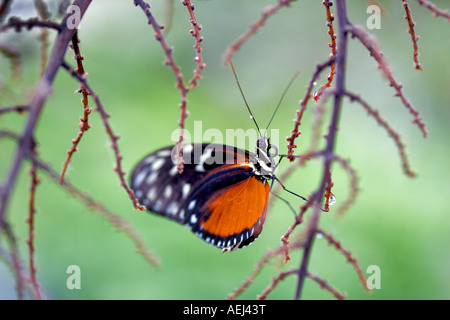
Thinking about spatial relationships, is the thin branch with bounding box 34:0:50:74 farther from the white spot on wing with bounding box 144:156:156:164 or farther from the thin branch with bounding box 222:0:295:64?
the white spot on wing with bounding box 144:156:156:164

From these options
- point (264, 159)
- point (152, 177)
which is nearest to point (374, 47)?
point (264, 159)

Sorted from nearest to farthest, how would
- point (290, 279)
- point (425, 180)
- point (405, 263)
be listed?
point (290, 279) < point (405, 263) < point (425, 180)

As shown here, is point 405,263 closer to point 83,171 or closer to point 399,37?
point 399,37

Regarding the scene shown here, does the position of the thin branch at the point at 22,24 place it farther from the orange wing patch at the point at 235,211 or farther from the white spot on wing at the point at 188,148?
the orange wing patch at the point at 235,211

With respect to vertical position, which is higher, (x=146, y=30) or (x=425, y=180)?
(x=146, y=30)

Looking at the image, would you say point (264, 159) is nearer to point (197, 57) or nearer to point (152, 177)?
point (152, 177)

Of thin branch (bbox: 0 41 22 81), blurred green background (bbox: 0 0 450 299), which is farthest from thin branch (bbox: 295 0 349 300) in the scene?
blurred green background (bbox: 0 0 450 299)

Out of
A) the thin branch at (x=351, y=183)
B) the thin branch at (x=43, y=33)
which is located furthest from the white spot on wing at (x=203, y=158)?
the thin branch at (x=351, y=183)

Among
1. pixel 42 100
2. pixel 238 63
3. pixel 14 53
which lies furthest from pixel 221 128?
pixel 42 100
